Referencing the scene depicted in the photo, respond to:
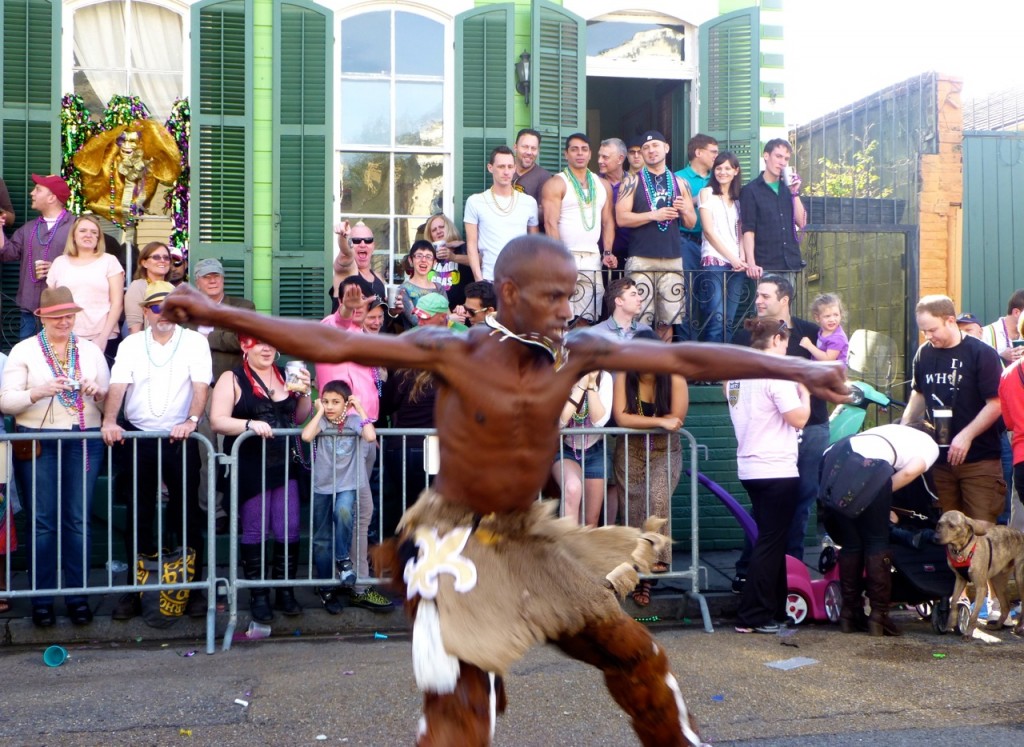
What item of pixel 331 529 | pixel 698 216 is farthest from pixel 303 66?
pixel 331 529

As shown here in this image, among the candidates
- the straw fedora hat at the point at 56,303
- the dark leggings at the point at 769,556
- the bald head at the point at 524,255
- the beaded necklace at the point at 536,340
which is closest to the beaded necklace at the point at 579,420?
the dark leggings at the point at 769,556

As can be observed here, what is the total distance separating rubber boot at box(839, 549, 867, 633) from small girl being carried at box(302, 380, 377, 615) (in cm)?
305

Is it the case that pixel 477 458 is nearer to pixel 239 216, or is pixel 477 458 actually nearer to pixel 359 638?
pixel 359 638

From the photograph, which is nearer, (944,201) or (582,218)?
(582,218)

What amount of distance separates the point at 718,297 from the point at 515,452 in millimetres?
6543

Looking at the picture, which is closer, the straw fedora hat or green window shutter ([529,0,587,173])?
the straw fedora hat

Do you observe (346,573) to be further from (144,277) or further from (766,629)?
(144,277)

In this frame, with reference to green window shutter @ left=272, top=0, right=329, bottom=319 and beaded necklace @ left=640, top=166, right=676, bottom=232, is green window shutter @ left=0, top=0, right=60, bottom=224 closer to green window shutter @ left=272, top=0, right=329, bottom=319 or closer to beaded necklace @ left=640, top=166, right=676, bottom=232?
green window shutter @ left=272, top=0, right=329, bottom=319

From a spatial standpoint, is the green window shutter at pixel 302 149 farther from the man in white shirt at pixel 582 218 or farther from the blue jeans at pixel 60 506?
the blue jeans at pixel 60 506

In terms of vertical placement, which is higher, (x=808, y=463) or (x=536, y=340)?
(x=536, y=340)

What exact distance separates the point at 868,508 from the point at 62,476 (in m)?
5.02

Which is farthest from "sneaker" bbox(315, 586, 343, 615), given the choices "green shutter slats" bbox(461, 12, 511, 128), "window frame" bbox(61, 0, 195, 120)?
"window frame" bbox(61, 0, 195, 120)

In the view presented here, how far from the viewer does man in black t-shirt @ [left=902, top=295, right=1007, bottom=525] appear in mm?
8078

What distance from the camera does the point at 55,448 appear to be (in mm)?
7504
